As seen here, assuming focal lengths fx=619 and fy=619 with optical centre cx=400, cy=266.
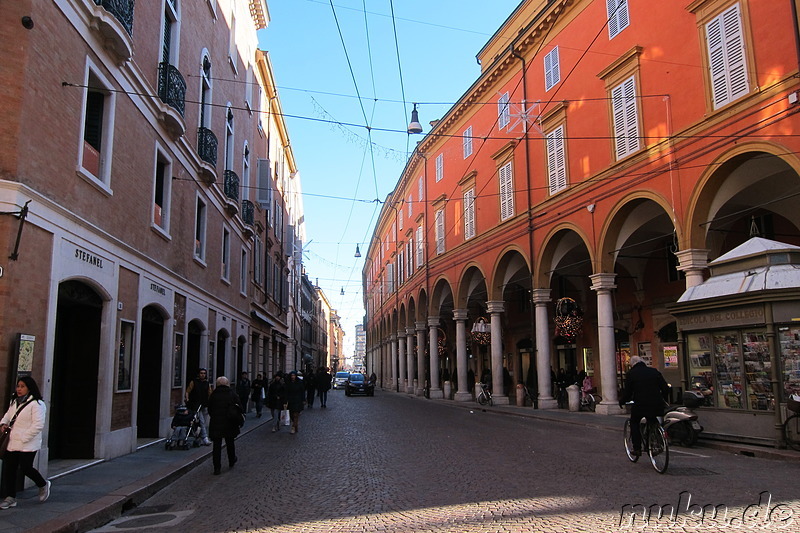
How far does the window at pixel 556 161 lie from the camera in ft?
69.2

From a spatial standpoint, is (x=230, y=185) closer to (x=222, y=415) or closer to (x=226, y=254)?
(x=226, y=254)

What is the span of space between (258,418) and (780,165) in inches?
695

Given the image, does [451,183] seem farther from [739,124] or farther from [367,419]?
[739,124]

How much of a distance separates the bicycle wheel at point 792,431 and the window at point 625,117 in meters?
9.17

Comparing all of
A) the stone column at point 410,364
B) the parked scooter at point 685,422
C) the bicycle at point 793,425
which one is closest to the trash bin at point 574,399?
the parked scooter at point 685,422

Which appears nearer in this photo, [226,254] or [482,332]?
[226,254]

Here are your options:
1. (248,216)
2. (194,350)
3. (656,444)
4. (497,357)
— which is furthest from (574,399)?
(248,216)

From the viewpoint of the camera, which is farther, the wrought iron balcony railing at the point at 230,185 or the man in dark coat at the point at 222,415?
the wrought iron balcony railing at the point at 230,185

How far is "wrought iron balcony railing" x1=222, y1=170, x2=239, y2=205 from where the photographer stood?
21.3m

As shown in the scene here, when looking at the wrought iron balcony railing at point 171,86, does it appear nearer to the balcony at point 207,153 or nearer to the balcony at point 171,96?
the balcony at point 171,96

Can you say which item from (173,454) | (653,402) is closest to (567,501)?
(653,402)

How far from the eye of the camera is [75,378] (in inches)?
421

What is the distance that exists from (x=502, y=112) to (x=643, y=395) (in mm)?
18528

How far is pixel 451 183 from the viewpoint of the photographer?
32156 mm
